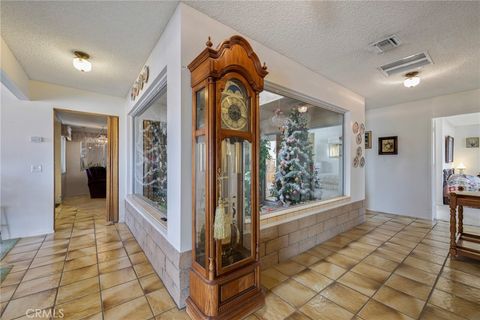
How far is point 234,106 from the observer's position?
1.60 metres

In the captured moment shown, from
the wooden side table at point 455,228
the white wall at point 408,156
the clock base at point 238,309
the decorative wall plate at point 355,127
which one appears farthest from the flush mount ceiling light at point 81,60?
the white wall at point 408,156

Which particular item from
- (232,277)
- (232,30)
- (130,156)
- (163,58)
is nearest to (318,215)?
(232,277)

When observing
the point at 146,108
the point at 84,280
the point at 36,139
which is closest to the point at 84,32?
the point at 146,108

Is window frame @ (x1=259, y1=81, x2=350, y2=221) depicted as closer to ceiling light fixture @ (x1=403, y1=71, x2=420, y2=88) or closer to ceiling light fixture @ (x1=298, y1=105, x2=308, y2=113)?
ceiling light fixture @ (x1=298, y1=105, x2=308, y2=113)

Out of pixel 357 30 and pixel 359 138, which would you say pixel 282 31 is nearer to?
pixel 357 30

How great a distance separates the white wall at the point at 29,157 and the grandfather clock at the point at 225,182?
3515 millimetres

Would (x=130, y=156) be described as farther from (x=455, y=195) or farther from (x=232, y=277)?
(x=455, y=195)

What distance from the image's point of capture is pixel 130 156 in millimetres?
3996

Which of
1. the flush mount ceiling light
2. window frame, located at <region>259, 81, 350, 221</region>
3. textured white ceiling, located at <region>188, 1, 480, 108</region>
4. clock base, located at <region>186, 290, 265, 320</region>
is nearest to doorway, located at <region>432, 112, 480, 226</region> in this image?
window frame, located at <region>259, 81, 350, 221</region>

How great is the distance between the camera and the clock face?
1.54 metres

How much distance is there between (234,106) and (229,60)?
33 centimetres

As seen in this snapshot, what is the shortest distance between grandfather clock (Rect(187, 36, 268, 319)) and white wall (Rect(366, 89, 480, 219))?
15.0 ft

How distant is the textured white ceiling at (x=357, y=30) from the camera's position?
1744 millimetres

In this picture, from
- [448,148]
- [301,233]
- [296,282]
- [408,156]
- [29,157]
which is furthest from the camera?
[448,148]
